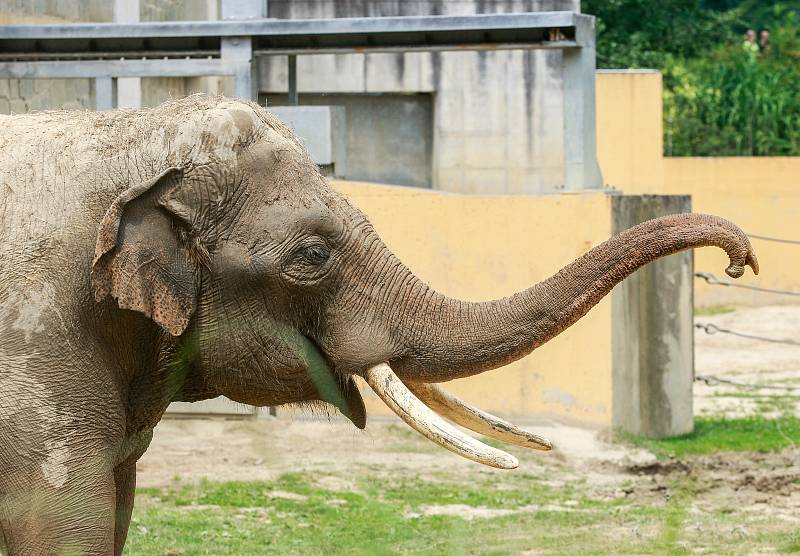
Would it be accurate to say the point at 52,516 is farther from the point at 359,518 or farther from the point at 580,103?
the point at 580,103

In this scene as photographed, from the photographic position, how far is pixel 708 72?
2431 cm

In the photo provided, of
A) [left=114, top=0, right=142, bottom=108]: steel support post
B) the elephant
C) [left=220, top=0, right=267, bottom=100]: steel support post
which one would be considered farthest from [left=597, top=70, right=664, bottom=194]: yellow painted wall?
the elephant

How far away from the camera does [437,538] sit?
7789 mm

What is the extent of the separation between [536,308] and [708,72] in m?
20.5

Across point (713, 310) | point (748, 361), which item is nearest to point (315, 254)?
point (748, 361)

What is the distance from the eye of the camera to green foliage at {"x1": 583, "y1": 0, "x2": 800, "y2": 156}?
22.2 metres

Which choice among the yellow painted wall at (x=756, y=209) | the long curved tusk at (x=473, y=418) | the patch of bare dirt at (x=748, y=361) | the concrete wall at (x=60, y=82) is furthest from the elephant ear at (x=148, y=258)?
the yellow painted wall at (x=756, y=209)

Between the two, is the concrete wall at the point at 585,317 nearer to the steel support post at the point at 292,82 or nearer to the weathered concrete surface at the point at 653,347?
the weathered concrete surface at the point at 653,347

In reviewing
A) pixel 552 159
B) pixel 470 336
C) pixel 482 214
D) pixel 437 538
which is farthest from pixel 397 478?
pixel 552 159

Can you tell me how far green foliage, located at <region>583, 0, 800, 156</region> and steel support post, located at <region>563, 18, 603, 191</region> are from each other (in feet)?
38.2

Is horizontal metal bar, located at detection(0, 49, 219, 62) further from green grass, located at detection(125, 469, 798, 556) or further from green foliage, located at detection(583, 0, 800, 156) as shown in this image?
green foliage, located at detection(583, 0, 800, 156)

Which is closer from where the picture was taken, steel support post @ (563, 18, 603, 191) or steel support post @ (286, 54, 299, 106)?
steel support post @ (563, 18, 603, 191)

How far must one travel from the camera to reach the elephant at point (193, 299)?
14.5 ft

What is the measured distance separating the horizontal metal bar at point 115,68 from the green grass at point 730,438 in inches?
147
